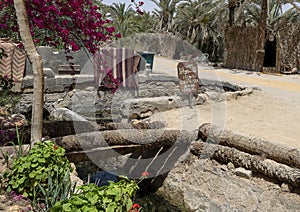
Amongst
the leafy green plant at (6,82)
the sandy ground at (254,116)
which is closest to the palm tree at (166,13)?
the sandy ground at (254,116)

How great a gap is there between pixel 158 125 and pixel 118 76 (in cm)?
317

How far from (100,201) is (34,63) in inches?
54.2

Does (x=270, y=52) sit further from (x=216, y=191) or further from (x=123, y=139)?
(x=123, y=139)

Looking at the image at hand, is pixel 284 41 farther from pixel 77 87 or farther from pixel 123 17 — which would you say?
pixel 123 17

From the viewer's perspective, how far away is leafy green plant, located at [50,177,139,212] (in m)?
1.85

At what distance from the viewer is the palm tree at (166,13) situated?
24156 mm

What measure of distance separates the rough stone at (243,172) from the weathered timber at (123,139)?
97 centimetres

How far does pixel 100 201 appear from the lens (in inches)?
77.0

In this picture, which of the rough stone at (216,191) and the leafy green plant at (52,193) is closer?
the leafy green plant at (52,193)

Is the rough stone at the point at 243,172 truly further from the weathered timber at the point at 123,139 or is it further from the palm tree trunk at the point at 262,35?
the palm tree trunk at the point at 262,35

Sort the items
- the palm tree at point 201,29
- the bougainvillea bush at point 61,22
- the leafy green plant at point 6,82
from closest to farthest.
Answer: the bougainvillea bush at point 61,22 → the leafy green plant at point 6,82 → the palm tree at point 201,29

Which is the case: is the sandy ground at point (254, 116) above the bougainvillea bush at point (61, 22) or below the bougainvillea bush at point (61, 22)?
below

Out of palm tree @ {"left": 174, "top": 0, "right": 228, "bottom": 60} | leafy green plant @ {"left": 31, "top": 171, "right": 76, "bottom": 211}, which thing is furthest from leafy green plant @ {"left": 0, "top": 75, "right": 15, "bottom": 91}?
palm tree @ {"left": 174, "top": 0, "right": 228, "bottom": 60}

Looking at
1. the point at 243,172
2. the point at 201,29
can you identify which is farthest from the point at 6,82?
the point at 201,29
